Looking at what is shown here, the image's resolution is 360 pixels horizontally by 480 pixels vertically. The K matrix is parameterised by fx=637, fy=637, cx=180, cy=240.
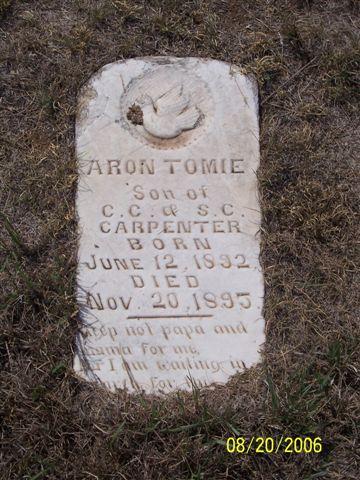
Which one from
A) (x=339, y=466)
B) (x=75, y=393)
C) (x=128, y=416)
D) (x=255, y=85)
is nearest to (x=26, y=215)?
(x=75, y=393)

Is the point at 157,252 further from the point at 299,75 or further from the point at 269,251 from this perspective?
the point at 299,75

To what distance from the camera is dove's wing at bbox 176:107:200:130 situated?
3.11 meters

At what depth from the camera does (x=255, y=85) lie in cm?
324

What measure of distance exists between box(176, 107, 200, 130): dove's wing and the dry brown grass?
38cm

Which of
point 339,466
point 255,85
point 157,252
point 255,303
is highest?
Result: point 255,85

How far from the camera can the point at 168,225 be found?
118 inches

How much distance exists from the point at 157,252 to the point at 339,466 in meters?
1.25

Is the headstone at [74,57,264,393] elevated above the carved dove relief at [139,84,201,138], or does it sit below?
below
